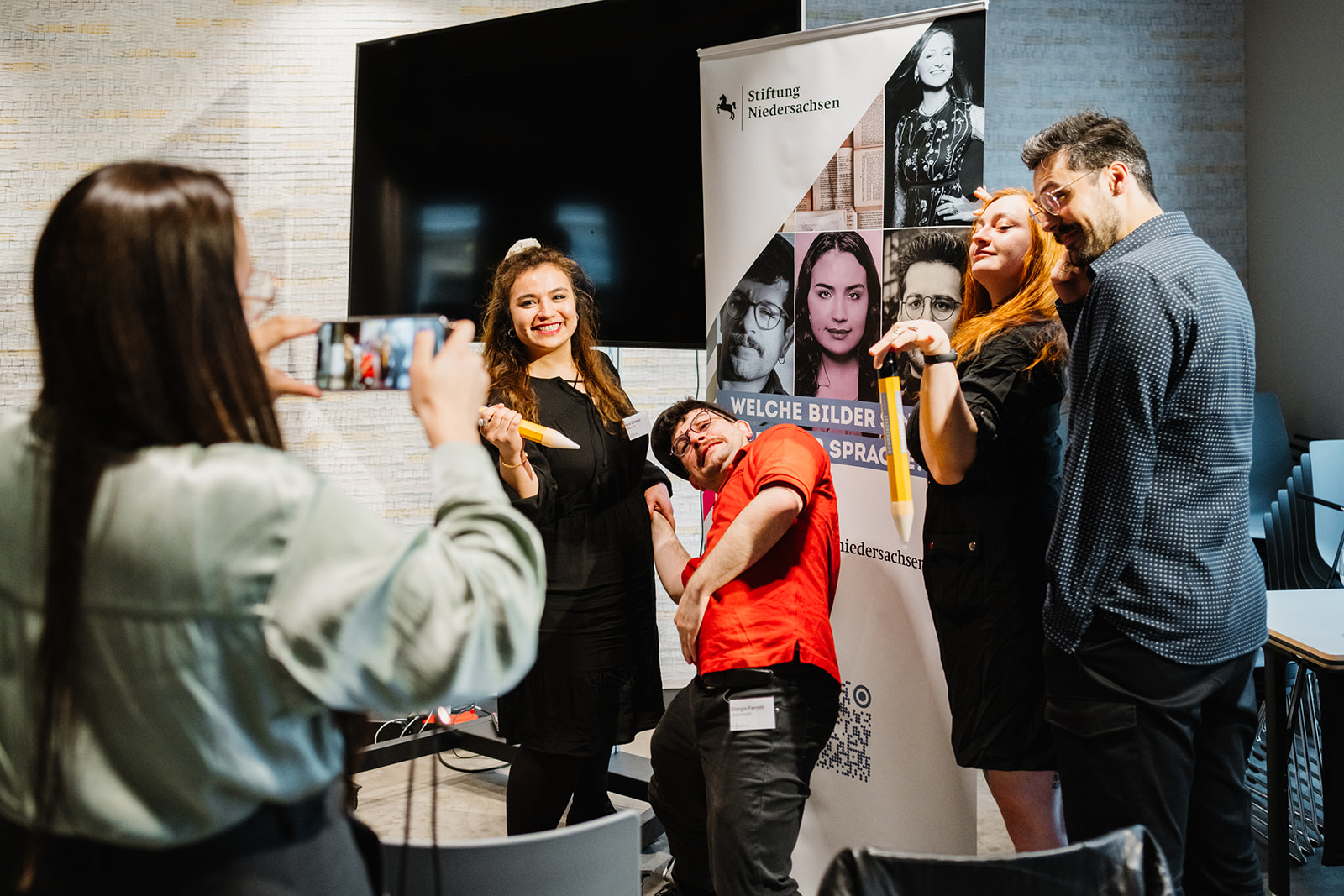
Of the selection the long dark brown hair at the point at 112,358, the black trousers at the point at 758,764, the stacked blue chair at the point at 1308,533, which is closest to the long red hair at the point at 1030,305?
the black trousers at the point at 758,764

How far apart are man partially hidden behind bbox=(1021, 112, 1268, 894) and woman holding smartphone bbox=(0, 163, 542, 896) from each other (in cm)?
108

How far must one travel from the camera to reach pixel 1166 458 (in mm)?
1542

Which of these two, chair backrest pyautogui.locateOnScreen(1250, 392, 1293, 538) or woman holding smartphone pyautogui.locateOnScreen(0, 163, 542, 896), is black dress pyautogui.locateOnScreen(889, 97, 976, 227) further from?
chair backrest pyautogui.locateOnScreen(1250, 392, 1293, 538)

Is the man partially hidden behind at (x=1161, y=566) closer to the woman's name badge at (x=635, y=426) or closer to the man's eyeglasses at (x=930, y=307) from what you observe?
the man's eyeglasses at (x=930, y=307)

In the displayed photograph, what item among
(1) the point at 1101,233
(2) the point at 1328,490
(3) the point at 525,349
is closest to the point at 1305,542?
(2) the point at 1328,490

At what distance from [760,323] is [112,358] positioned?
191 centimetres

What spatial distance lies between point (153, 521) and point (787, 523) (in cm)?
135

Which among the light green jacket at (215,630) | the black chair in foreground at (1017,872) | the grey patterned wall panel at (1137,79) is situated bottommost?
the black chair in foreground at (1017,872)

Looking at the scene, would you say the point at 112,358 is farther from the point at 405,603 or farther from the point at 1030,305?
the point at 1030,305

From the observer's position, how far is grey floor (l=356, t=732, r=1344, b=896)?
2678 millimetres

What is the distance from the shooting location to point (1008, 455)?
1944mm

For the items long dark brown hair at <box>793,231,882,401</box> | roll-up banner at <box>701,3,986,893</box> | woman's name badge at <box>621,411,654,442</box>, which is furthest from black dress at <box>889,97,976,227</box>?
woman's name badge at <box>621,411,654,442</box>

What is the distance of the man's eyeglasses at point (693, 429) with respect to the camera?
7.61ft

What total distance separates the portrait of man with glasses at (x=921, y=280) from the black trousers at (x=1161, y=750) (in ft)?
2.76
